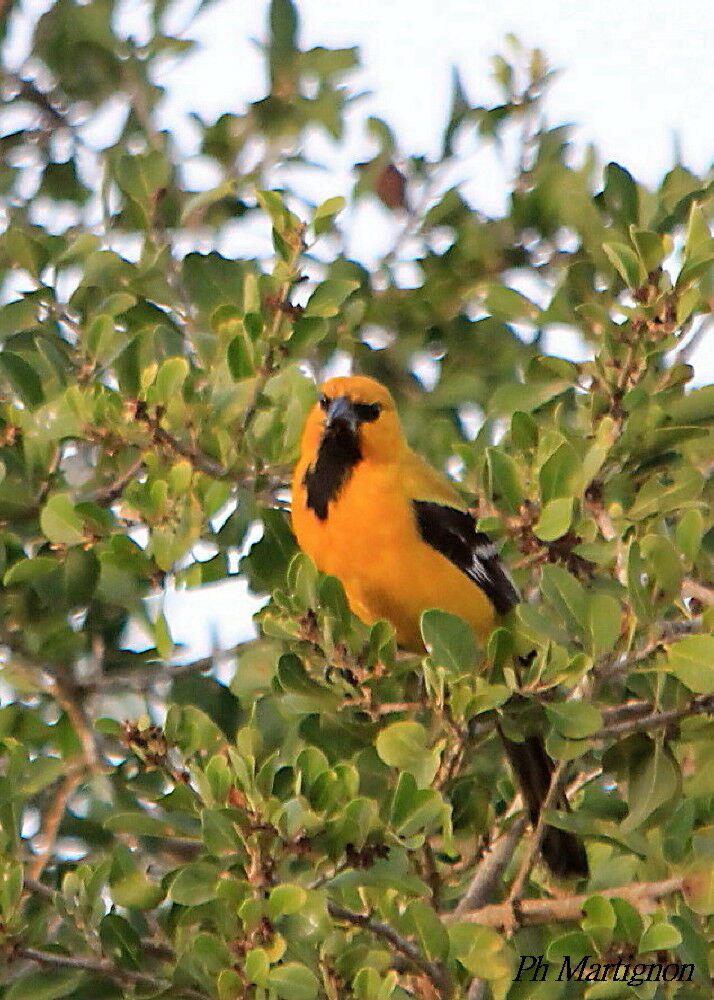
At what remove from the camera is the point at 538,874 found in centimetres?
364

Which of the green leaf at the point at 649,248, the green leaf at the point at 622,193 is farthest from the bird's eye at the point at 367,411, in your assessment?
the green leaf at the point at 649,248

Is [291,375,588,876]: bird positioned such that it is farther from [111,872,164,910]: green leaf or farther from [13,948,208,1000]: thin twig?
[13,948,208,1000]: thin twig

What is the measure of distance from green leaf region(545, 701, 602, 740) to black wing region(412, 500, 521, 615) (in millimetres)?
1255

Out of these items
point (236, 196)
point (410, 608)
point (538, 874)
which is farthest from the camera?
point (236, 196)

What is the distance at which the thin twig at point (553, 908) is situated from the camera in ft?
9.50

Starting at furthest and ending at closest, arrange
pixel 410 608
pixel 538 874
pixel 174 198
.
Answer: pixel 174 198 < pixel 410 608 < pixel 538 874

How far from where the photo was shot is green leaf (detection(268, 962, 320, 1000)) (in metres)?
2.55

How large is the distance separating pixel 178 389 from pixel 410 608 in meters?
1.17

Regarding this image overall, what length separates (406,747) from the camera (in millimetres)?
2902

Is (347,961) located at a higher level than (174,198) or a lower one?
lower

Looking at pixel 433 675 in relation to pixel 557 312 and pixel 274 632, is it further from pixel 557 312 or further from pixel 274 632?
pixel 557 312

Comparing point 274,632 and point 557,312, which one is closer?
point 274,632

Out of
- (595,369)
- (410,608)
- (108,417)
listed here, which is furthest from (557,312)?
(108,417)

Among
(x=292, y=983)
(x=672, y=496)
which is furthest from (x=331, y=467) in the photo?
(x=292, y=983)
